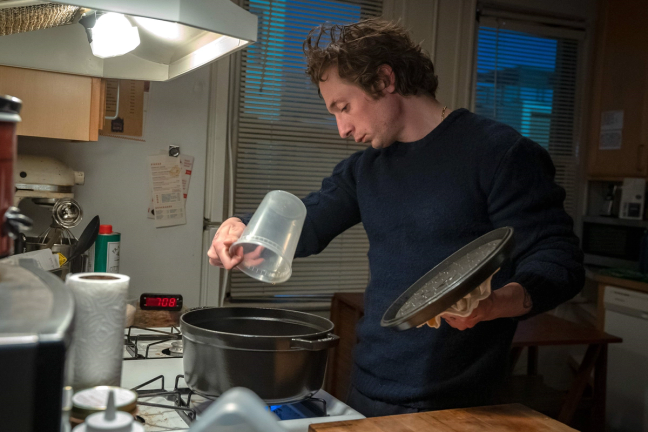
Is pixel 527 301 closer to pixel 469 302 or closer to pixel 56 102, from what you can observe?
pixel 469 302

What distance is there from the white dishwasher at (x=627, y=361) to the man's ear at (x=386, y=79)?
7.59ft

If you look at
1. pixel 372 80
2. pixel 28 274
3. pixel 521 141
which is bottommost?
pixel 28 274

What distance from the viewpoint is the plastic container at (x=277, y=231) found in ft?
3.36

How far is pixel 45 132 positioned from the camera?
6.78 ft

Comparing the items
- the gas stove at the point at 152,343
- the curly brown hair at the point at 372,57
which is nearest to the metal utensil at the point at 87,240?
the gas stove at the point at 152,343

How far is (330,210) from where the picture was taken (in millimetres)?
1592

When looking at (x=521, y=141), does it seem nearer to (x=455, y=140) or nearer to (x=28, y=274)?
(x=455, y=140)

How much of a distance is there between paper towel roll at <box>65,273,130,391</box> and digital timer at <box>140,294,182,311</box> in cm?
103

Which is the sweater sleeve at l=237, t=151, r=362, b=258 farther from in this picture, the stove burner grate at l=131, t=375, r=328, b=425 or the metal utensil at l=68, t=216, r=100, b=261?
the metal utensil at l=68, t=216, r=100, b=261

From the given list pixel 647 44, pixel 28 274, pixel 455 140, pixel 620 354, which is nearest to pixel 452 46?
pixel 647 44

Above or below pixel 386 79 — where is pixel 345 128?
below

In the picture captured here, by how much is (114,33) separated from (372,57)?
623mm

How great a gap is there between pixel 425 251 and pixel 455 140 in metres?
0.27

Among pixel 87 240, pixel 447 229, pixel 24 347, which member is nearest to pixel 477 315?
pixel 447 229
